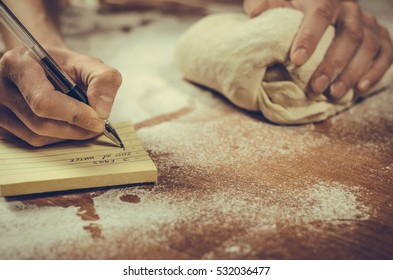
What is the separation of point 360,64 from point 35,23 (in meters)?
1.15

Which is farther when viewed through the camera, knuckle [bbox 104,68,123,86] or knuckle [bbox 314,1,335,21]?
knuckle [bbox 314,1,335,21]

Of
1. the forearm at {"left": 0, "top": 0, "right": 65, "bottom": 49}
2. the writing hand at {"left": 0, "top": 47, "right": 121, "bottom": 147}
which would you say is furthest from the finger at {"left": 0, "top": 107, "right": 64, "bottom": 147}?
Result: the forearm at {"left": 0, "top": 0, "right": 65, "bottom": 49}

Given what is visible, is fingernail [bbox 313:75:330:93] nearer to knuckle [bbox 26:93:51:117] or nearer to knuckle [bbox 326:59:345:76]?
knuckle [bbox 326:59:345:76]

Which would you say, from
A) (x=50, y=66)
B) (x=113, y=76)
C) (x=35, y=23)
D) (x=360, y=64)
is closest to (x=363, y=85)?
(x=360, y=64)

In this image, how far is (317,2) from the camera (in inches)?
50.9

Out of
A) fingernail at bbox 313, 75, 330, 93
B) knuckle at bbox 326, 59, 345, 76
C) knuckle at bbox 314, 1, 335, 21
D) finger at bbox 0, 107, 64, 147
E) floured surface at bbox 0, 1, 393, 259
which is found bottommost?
floured surface at bbox 0, 1, 393, 259

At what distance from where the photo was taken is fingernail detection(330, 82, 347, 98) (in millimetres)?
1270

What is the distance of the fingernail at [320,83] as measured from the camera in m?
1.22

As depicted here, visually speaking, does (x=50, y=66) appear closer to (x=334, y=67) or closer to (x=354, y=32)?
(x=334, y=67)

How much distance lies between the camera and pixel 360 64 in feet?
4.39

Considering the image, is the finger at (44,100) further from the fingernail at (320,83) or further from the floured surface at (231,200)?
the fingernail at (320,83)

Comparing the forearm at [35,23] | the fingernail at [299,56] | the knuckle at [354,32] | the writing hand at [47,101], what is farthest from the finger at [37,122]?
the knuckle at [354,32]

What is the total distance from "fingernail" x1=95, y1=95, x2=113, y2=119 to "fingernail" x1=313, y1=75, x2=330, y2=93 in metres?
0.63

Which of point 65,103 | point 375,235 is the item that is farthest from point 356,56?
point 65,103
